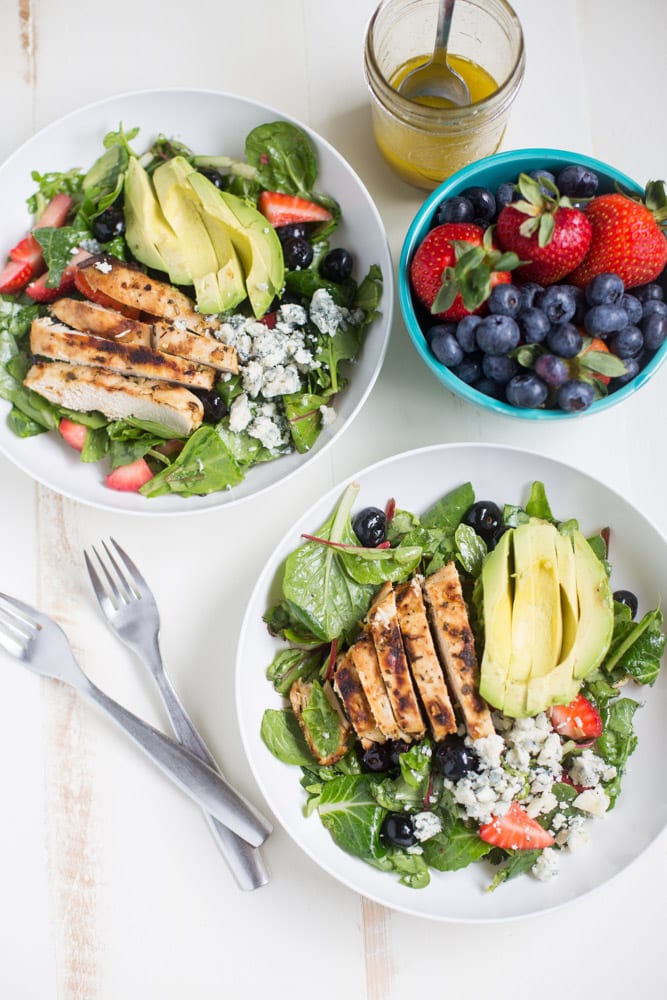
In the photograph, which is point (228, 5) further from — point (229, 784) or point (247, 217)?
point (229, 784)

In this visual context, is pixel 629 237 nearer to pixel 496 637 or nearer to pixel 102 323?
pixel 496 637

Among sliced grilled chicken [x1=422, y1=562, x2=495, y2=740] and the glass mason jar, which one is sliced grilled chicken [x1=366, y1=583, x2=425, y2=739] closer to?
sliced grilled chicken [x1=422, y1=562, x2=495, y2=740]

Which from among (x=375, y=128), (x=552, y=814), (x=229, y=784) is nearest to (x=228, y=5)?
(x=375, y=128)

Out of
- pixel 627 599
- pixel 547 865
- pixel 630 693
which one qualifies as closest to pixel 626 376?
pixel 627 599

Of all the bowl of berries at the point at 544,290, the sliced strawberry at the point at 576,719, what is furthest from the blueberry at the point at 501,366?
the sliced strawberry at the point at 576,719

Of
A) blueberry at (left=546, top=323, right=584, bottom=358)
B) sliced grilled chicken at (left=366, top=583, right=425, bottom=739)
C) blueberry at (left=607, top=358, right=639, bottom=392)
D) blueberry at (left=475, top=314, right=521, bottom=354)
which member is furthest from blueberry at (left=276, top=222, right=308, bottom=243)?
sliced grilled chicken at (left=366, top=583, right=425, bottom=739)
